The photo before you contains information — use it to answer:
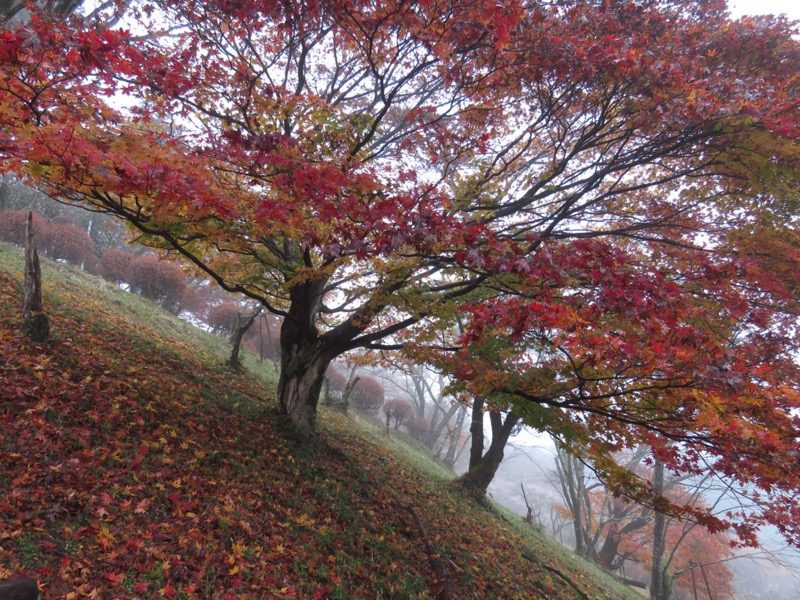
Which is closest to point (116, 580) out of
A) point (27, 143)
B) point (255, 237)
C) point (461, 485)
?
point (27, 143)

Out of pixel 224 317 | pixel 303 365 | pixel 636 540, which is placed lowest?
pixel 636 540

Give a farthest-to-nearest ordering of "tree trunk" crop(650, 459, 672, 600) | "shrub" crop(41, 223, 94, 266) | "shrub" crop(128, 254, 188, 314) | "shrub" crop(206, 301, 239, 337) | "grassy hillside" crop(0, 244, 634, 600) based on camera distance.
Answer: "shrub" crop(206, 301, 239, 337) → "shrub" crop(128, 254, 188, 314) → "shrub" crop(41, 223, 94, 266) → "tree trunk" crop(650, 459, 672, 600) → "grassy hillside" crop(0, 244, 634, 600)

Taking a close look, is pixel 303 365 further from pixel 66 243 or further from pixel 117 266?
pixel 66 243

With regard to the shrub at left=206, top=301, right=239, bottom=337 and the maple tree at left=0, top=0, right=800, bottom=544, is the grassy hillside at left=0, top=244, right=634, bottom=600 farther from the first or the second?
the shrub at left=206, top=301, right=239, bottom=337

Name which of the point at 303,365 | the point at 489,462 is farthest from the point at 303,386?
the point at 489,462

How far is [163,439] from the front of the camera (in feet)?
16.7

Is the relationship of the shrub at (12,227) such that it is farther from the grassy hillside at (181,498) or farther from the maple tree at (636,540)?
the maple tree at (636,540)

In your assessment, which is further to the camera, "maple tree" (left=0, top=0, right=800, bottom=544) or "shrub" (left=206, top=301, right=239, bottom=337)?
"shrub" (left=206, top=301, right=239, bottom=337)

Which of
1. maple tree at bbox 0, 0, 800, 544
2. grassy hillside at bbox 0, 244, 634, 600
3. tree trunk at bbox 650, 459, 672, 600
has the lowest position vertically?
grassy hillside at bbox 0, 244, 634, 600

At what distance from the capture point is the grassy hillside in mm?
3295

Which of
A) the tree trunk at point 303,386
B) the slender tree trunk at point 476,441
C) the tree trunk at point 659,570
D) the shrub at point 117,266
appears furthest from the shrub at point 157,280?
the tree trunk at point 659,570

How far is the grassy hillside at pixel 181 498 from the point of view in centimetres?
329

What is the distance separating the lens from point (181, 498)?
4.33 meters

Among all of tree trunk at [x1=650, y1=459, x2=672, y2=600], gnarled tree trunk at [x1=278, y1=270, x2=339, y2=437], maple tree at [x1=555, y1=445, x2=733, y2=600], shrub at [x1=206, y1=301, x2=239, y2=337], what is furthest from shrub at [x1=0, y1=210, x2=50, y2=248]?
maple tree at [x1=555, y1=445, x2=733, y2=600]
